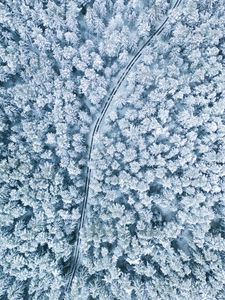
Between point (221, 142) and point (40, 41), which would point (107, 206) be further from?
point (40, 41)

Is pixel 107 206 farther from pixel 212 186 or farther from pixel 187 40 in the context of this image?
pixel 187 40

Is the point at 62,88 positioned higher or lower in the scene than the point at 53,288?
higher

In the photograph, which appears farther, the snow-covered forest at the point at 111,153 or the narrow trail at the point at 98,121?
the narrow trail at the point at 98,121

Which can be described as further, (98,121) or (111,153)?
(98,121)

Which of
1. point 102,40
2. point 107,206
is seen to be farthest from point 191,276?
point 102,40

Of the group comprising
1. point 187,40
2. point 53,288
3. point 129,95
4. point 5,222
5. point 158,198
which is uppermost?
point 187,40

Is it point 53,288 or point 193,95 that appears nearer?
point 53,288

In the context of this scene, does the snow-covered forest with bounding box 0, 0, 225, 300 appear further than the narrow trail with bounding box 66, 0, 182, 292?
No

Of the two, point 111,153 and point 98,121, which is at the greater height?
point 98,121
